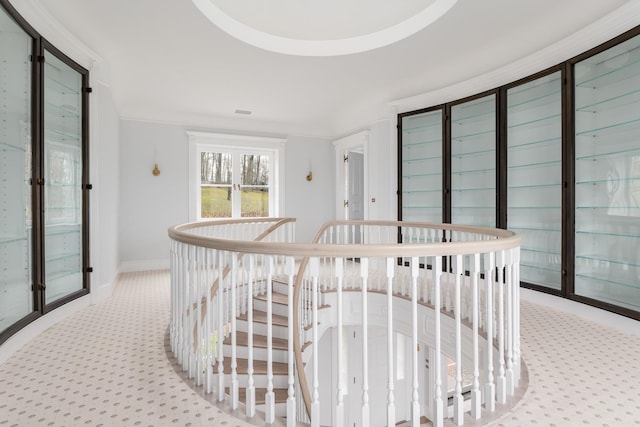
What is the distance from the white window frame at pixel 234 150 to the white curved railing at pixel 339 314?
198 cm

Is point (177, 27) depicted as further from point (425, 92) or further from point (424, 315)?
point (424, 315)

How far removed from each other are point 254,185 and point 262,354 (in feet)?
13.5

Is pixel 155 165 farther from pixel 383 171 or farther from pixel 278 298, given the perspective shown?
pixel 383 171

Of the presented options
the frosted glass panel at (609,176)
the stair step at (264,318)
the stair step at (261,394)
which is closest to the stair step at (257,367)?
the stair step at (261,394)

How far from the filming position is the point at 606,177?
3227mm

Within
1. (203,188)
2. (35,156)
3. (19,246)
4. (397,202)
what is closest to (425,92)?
(397,202)

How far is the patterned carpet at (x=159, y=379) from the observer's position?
1771 mm

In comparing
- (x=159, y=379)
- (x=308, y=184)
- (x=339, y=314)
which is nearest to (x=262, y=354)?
(x=159, y=379)

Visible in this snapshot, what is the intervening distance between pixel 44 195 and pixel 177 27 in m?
1.99

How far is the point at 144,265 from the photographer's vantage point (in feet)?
19.6

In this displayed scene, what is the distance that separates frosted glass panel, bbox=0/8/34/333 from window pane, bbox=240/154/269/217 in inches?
159

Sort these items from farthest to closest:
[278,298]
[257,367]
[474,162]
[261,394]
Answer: [474,162] → [278,298] → [257,367] → [261,394]

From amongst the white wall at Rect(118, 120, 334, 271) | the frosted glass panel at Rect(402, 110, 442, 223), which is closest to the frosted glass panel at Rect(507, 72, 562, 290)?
the frosted glass panel at Rect(402, 110, 442, 223)

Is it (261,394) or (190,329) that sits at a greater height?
(190,329)
